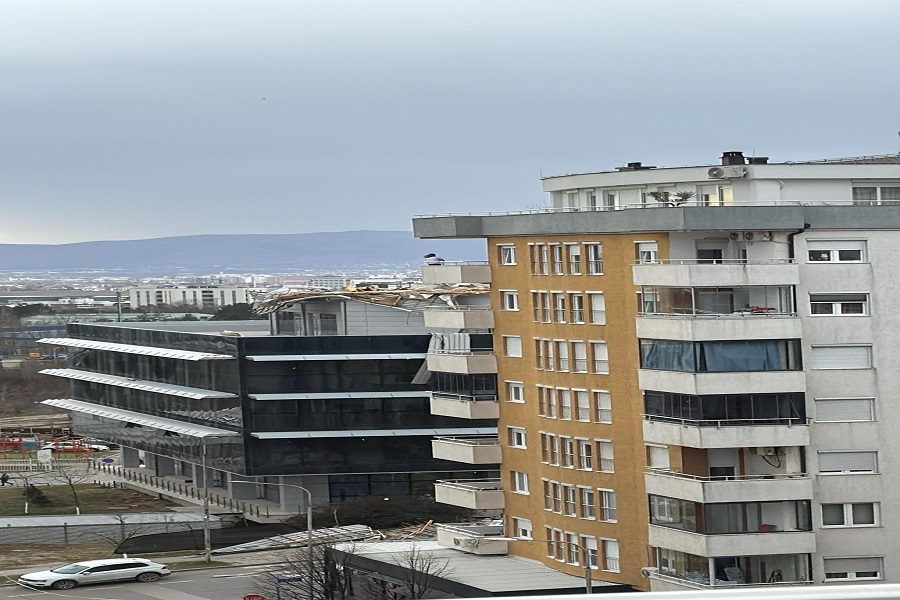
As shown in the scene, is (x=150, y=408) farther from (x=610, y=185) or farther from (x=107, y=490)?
(x=610, y=185)

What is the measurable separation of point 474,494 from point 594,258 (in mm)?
11018

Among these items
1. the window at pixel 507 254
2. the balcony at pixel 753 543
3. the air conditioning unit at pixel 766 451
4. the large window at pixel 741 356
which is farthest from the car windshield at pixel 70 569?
the air conditioning unit at pixel 766 451

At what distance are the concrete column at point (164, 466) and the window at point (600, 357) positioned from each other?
67.9 metres

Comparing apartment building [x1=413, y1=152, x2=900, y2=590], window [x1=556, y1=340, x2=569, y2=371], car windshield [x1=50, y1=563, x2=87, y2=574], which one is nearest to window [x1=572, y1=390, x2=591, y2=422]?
apartment building [x1=413, y1=152, x2=900, y2=590]

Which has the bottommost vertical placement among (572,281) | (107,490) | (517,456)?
(107,490)

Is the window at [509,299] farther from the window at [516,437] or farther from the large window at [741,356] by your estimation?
the large window at [741,356]

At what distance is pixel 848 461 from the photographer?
50594 mm

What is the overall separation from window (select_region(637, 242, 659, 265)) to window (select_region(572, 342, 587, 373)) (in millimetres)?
4509

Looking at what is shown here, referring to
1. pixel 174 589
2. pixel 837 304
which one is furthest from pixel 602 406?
pixel 174 589

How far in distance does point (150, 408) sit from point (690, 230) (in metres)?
68.7

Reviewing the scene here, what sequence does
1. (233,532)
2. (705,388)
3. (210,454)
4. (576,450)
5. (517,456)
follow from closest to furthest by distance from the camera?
(705,388) → (576,450) → (517,456) → (233,532) → (210,454)

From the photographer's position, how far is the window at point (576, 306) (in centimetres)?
5631

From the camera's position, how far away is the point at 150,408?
11288 cm

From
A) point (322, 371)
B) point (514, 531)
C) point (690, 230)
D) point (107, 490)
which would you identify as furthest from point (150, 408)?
point (690, 230)
